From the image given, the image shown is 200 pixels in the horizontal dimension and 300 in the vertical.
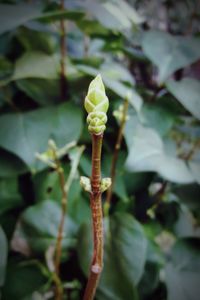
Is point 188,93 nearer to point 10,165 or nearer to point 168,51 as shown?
point 168,51

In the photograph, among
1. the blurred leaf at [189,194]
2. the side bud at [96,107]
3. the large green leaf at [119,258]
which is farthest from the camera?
the blurred leaf at [189,194]

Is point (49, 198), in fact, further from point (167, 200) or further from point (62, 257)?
point (167, 200)

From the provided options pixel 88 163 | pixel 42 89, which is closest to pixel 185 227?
pixel 88 163

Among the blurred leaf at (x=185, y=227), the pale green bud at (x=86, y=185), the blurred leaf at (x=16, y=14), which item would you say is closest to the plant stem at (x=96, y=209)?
the pale green bud at (x=86, y=185)

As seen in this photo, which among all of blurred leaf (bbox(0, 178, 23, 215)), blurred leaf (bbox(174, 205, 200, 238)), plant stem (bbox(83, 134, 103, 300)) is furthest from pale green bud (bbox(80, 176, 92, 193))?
blurred leaf (bbox(174, 205, 200, 238))

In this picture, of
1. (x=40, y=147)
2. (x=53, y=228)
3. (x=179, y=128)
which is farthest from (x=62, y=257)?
(x=179, y=128)

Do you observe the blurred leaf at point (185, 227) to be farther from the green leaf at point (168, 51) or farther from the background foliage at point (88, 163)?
the green leaf at point (168, 51)
